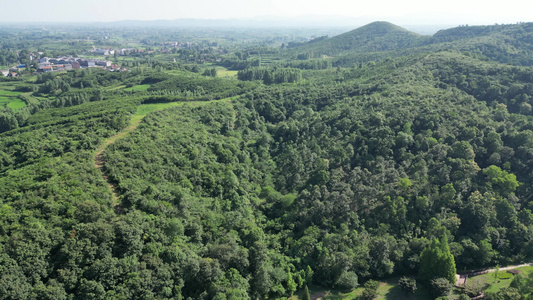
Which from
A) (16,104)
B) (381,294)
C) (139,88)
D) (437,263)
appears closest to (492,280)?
(437,263)

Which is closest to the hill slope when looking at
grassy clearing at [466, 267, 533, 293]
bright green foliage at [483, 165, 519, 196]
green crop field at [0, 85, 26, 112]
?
bright green foliage at [483, 165, 519, 196]

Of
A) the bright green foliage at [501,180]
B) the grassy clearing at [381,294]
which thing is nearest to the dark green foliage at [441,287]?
the grassy clearing at [381,294]

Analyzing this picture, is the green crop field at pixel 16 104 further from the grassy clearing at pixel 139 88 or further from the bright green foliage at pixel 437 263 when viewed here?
the bright green foliage at pixel 437 263

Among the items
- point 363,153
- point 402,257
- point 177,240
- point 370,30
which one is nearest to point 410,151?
point 363,153

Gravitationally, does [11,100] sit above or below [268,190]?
above

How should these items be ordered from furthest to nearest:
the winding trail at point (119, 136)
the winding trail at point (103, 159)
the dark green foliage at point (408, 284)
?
the dark green foliage at point (408, 284), the winding trail at point (119, 136), the winding trail at point (103, 159)

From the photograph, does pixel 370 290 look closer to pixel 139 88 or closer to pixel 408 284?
pixel 408 284
